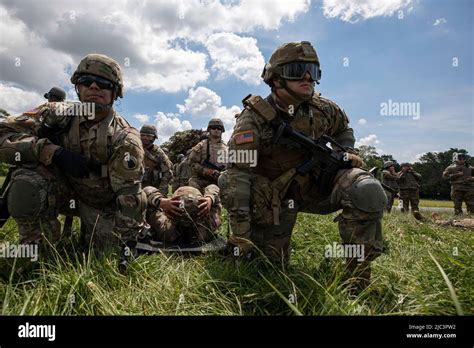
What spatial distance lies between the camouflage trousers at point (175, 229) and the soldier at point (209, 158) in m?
2.03

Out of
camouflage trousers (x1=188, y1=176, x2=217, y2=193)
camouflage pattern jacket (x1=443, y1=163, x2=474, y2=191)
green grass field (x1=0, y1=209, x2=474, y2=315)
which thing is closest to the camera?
green grass field (x1=0, y1=209, x2=474, y2=315)

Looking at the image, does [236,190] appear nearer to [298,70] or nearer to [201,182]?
[298,70]

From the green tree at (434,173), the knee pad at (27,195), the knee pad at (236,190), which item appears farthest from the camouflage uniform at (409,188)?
the green tree at (434,173)

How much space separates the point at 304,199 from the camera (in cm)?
348

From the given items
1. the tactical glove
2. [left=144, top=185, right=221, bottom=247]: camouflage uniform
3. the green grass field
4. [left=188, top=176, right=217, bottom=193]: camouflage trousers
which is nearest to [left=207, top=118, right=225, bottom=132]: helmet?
[left=188, top=176, right=217, bottom=193]: camouflage trousers

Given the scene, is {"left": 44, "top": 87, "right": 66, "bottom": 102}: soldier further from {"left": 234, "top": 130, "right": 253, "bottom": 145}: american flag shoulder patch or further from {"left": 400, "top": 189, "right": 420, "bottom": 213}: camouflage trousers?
{"left": 400, "top": 189, "right": 420, "bottom": 213}: camouflage trousers

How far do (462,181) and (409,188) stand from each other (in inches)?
81.4

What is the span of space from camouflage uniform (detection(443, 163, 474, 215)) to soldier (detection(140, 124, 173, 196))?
36.5 feet

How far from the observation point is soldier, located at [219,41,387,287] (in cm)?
272

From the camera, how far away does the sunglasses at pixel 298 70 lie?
3116 millimetres

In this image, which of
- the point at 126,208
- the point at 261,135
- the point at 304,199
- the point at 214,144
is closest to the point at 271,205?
the point at 304,199

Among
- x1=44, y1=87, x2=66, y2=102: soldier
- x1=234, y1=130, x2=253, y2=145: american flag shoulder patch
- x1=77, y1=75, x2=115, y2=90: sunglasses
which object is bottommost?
x1=234, y1=130, x2=253, y2=145: american flag shoulder patch
